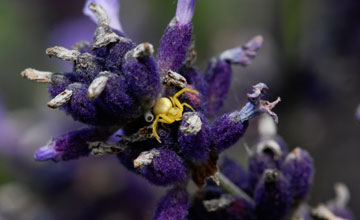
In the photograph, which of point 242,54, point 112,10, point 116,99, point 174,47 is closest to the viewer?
point 116,99

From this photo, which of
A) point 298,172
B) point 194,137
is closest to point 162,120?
point 194,137

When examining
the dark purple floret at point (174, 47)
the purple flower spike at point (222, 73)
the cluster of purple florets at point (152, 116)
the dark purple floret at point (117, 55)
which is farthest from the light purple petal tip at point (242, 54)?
the dark purple floret at point (117, 55)

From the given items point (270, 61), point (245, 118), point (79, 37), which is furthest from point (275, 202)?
point (79, 37)

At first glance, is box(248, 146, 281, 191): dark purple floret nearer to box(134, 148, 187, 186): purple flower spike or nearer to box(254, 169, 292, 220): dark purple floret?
box(254, 169, 292, 220): dark purple floret

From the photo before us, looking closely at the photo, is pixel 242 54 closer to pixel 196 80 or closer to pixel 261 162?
pixel 196 80

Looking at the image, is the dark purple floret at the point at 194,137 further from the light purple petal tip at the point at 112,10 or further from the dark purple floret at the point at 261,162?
the light purple petal tip at the point at 112,10

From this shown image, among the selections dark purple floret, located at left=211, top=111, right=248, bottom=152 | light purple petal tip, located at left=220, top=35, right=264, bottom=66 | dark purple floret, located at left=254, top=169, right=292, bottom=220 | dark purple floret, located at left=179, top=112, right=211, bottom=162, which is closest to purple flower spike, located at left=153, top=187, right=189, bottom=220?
dark purple floret, located at left=179, top=112, right=211, bottom=162
